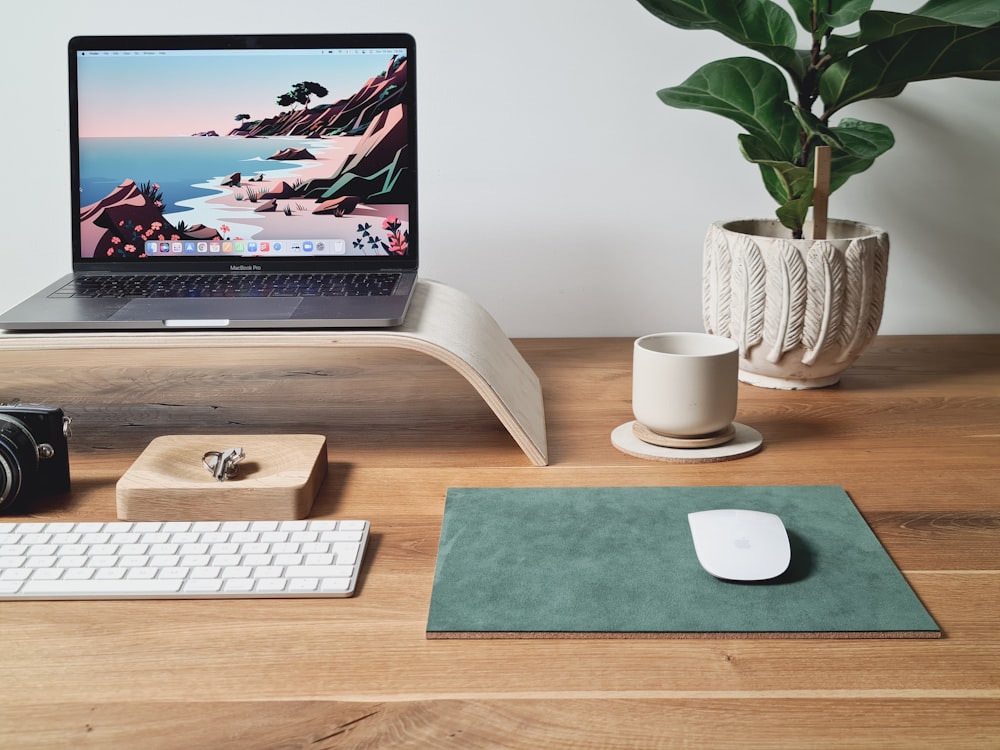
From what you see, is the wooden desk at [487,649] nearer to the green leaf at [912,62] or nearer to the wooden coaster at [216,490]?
the wooden coaster at [216,490]

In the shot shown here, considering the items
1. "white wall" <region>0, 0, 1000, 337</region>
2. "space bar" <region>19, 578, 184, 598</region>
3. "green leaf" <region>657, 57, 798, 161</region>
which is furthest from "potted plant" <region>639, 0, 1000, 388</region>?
"space bar" <region>19, 578, 184, 598</region>

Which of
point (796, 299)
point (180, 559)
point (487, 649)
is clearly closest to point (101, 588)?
point (180, 559)

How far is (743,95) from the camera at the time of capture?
1.15 m

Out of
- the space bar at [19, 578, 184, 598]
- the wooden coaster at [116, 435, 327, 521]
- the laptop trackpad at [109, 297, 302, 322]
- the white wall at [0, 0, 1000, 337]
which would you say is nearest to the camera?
the space bar at [19, 578, 184, 598]

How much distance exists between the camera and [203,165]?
43.4 inches

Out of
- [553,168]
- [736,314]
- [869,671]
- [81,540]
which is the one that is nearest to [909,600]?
[869,671]

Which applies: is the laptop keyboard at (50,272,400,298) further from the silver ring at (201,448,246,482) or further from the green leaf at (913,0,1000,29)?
the green leaf at (913,0,1000,29)

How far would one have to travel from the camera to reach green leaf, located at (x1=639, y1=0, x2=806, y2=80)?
1.09m

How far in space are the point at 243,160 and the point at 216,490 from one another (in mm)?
445

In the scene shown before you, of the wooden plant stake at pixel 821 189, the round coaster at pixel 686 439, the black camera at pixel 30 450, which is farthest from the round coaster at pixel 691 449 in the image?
the black camera at pixel 30 450

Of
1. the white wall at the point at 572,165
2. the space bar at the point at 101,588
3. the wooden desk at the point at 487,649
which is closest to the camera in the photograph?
the wooden desk at the point at 487,649

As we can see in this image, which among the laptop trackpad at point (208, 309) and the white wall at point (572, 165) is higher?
the white wall at point (572, 165)

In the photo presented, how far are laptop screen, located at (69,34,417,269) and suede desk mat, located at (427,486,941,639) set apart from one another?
1.31 ft

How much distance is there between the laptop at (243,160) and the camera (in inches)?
42.9
